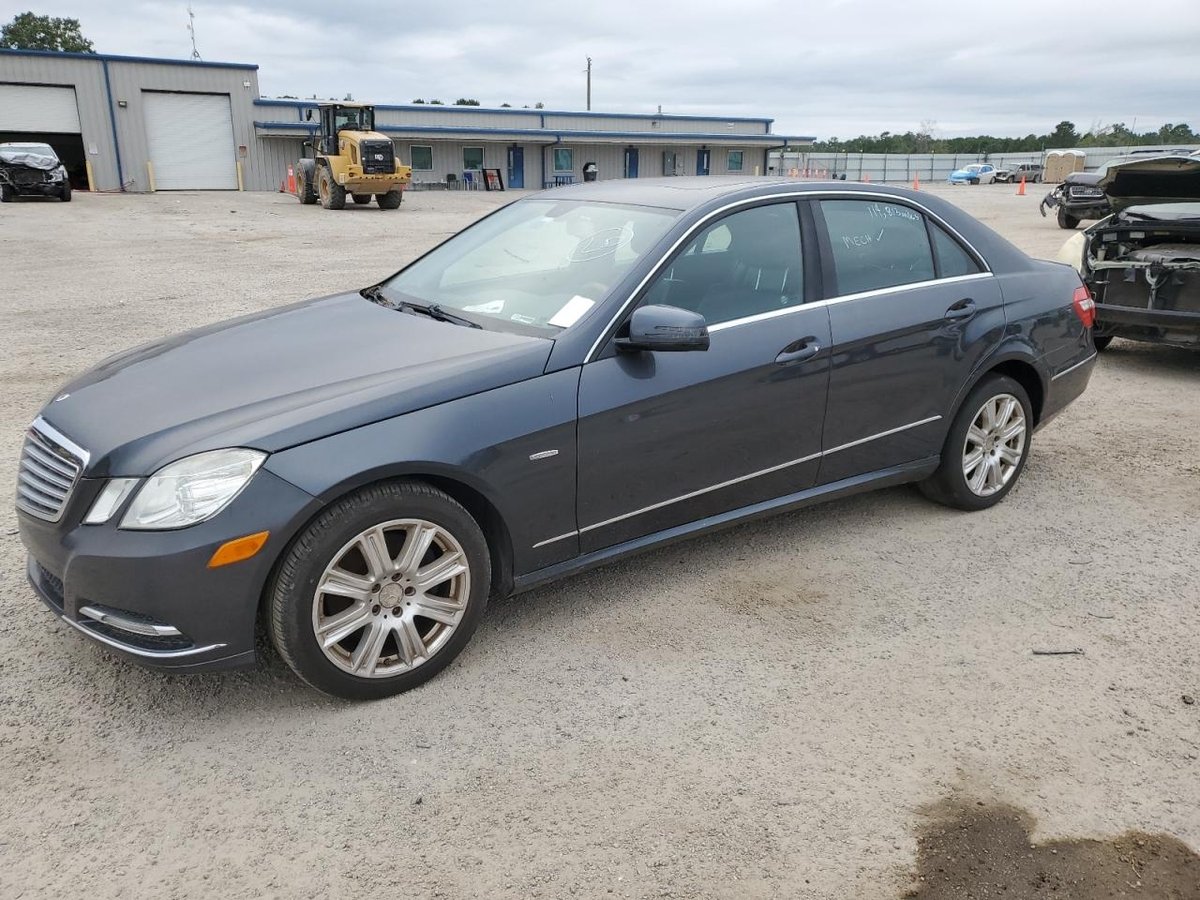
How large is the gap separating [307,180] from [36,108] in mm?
13872

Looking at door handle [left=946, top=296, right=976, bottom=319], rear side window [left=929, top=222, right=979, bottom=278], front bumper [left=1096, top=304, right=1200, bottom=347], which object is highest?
rear side window [left=929, top=222, right=979, bottom=278]

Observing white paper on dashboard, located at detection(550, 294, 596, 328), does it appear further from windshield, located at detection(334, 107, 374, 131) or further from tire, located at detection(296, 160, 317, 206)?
tire, located at detection(296, 160, 317, 206)

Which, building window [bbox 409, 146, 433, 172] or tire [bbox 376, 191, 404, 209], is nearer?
tire [bbox 376, 191, 404, 209]

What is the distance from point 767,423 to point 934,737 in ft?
4.46

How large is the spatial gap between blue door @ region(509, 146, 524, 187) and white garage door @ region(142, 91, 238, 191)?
1327cm

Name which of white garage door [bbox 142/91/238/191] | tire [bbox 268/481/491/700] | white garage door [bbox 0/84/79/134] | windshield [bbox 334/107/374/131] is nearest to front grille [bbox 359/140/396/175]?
windshield [bbox 334/107/374/131]

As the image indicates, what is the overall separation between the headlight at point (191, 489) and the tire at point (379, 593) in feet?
0.83

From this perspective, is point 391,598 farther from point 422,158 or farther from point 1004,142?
point 1004,142

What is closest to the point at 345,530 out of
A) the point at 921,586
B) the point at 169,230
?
the point at 921,586

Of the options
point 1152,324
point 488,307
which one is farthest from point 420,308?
point 1152,324

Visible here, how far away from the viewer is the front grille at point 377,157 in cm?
2645

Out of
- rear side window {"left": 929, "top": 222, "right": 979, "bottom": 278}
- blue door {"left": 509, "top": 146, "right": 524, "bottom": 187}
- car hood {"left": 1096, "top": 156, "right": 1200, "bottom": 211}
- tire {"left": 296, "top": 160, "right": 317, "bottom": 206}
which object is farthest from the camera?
blue door {"left": 509, "top": 146, "right": 524, "bottom": 187}

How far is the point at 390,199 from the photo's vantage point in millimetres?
28312

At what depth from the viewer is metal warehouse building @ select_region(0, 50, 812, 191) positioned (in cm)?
3547
